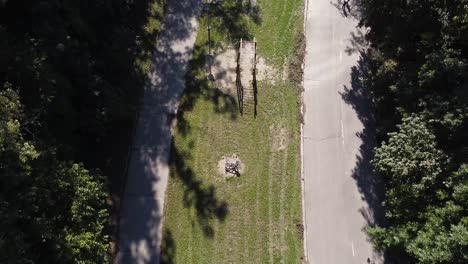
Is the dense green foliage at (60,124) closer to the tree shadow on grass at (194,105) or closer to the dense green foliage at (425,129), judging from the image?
the tree shadow on grass at (194,105)

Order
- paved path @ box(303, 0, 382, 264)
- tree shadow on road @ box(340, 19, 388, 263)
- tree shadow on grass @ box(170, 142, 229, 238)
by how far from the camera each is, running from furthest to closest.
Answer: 1. tree shadow on road @ box(340, 19, 388, 263)
2. tree shadow on grass @ box(170, 142, 229, 238)
3. paved path @ box(303, 0, 382, 264)

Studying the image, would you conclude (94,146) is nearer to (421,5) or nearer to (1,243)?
(1,243)

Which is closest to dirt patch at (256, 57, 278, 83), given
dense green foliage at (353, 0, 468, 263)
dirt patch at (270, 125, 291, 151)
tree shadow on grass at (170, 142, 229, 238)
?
dirt patch at (270, 125, 291, 151)

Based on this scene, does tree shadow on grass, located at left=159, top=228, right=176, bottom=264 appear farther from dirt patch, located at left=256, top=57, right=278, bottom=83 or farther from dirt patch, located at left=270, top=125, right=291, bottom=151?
dirt patch, located at left=256, top=57, right=278, bottom=83

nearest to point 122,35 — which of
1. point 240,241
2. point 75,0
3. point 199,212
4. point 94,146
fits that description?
point 75,0

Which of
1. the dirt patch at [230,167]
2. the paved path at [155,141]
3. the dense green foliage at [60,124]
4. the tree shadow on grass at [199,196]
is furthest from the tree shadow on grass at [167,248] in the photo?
the dirt patch at [230,167]

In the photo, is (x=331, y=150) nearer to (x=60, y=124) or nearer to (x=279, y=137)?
(x=279, y=137)

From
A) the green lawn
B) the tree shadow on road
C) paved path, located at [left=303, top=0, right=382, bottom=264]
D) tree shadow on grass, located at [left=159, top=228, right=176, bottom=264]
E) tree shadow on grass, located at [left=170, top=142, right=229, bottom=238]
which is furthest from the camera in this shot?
the tree shadow on road
